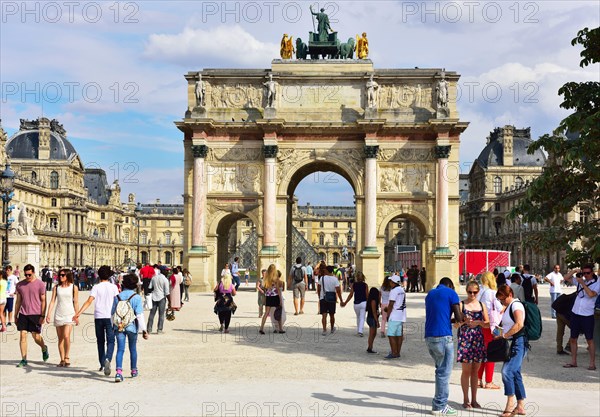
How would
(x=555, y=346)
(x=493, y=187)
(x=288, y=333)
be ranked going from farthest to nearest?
(x=493, y=187) → (x=288, y=333) → (x=555, y=346)

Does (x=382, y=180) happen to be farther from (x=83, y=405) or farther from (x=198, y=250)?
(x=83, y=405)

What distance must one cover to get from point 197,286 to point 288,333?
73.5 ft

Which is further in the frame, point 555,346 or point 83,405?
point 555,346

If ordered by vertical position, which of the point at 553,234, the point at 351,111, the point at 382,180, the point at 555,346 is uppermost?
the point at 351,111

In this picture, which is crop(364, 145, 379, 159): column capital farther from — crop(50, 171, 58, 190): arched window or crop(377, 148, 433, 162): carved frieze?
crop(50, 171, 58, 190): arched window

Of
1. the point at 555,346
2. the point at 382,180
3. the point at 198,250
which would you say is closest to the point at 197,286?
the point at 198,250

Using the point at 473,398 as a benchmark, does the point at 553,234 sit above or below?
above

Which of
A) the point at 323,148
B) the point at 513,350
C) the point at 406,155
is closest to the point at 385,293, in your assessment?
the point at 513,350

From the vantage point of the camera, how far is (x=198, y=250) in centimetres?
4228

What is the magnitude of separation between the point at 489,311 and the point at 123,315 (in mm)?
5812

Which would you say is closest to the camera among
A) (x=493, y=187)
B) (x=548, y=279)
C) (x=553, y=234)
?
(x=553, y=234)

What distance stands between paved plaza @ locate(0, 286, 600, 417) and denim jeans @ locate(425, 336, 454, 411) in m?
0.24

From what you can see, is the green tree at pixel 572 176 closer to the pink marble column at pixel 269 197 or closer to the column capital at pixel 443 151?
the column capital at pixel 443 151

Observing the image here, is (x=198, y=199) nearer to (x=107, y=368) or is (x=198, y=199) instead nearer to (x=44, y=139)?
(x=107, y=368)
